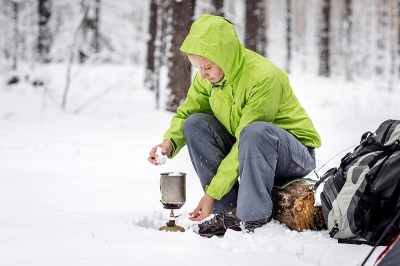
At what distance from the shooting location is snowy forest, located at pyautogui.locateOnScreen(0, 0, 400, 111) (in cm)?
881

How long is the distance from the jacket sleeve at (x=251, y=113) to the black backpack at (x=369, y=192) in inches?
19.8

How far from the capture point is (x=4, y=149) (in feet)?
20.0

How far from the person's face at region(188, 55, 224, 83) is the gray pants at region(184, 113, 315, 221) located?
33 cm

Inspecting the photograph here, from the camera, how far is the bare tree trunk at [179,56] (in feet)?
22.6

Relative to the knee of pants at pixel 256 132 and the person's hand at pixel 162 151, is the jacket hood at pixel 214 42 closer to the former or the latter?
the knee of pants at pixel 256 132

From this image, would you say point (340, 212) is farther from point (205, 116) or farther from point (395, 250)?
point (205, 116)

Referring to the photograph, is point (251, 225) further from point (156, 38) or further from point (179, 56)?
point (156, 38)

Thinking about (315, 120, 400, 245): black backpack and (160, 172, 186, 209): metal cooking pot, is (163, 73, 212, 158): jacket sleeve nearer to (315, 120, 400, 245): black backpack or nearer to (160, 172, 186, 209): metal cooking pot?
(160, 172, 186, 209): metal cooking pot

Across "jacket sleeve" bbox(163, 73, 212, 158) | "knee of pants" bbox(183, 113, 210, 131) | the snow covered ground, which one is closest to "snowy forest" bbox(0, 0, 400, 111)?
"jacket sleeve" bbox(163, 73, 212, 158)

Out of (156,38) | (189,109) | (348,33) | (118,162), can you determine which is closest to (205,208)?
(189,109)

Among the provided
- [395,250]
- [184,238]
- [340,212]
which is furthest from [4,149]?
[395,250]

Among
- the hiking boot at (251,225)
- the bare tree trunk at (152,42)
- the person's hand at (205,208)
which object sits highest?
the bare tree trunk at (152,42)

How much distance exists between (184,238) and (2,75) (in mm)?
11031

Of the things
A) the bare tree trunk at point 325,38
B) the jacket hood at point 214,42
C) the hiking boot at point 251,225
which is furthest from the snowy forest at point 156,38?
the hiking boot at point 251,225
